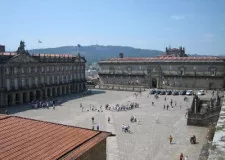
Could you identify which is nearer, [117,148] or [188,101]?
[117,148]

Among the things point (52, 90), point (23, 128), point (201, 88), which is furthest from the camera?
point (201, 88)

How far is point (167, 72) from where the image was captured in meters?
74.4

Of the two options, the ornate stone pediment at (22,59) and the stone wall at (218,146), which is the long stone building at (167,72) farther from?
the stone wall at (218,146)

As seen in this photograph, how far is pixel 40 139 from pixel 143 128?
21652 millimetres

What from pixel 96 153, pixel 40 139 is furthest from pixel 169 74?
pixel 40 139

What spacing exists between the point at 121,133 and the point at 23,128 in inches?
717

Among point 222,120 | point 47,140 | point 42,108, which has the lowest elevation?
point 42,108

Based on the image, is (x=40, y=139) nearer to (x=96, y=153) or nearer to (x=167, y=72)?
(x=96, y=153)

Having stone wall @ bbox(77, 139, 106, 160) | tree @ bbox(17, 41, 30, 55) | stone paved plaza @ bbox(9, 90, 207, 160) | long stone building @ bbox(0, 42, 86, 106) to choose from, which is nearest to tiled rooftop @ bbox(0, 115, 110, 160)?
stone wall @ bbox(77, 139, 106, 160)

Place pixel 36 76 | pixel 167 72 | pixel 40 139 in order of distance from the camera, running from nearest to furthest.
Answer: pixel 40 139
pixel 36 76
pixel 167 72

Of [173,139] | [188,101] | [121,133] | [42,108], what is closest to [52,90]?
[42,108]

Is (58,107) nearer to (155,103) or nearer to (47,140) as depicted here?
(155,103)

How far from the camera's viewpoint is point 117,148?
82.0ft

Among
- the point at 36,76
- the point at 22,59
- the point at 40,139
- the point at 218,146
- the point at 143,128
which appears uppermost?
the point at 22,59
